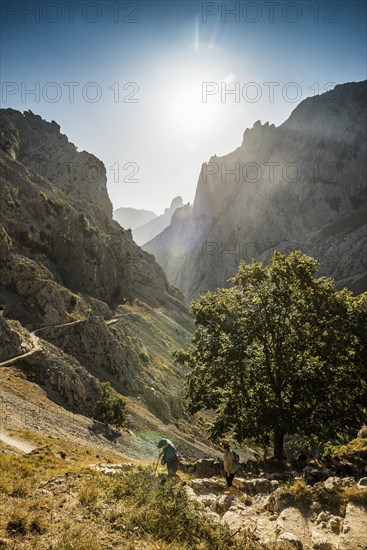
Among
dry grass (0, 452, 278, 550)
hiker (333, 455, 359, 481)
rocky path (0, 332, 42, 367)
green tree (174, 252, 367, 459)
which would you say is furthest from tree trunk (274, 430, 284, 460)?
rocky path (0, 332, 42, 367)

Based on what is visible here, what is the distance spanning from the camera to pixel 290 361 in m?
19.0

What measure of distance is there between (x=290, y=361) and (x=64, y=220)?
88630 millimetres

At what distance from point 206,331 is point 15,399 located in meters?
20.5

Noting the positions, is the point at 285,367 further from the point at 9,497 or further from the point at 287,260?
the point at 9,497

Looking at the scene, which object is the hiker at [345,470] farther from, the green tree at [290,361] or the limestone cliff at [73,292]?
the limestone cliff at [73,292]

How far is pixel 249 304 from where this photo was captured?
66.1 feet

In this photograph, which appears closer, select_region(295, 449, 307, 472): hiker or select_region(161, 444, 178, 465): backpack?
select_region(161, 444, 178, 465): backpack

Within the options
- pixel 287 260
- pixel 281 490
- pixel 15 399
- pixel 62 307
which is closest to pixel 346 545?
pixel 281 490

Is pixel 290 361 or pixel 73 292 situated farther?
pixel 73 292

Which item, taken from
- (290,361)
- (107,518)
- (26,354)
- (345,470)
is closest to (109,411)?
(26,354)

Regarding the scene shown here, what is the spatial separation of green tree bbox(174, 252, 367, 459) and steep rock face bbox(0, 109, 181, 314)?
53.8 meters

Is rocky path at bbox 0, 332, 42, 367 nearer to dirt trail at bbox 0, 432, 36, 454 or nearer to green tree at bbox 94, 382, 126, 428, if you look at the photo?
green tree at bbox 94, 382, 126, 428

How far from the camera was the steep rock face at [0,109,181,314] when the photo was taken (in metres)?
86.6

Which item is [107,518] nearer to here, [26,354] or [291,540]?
[291,540]
